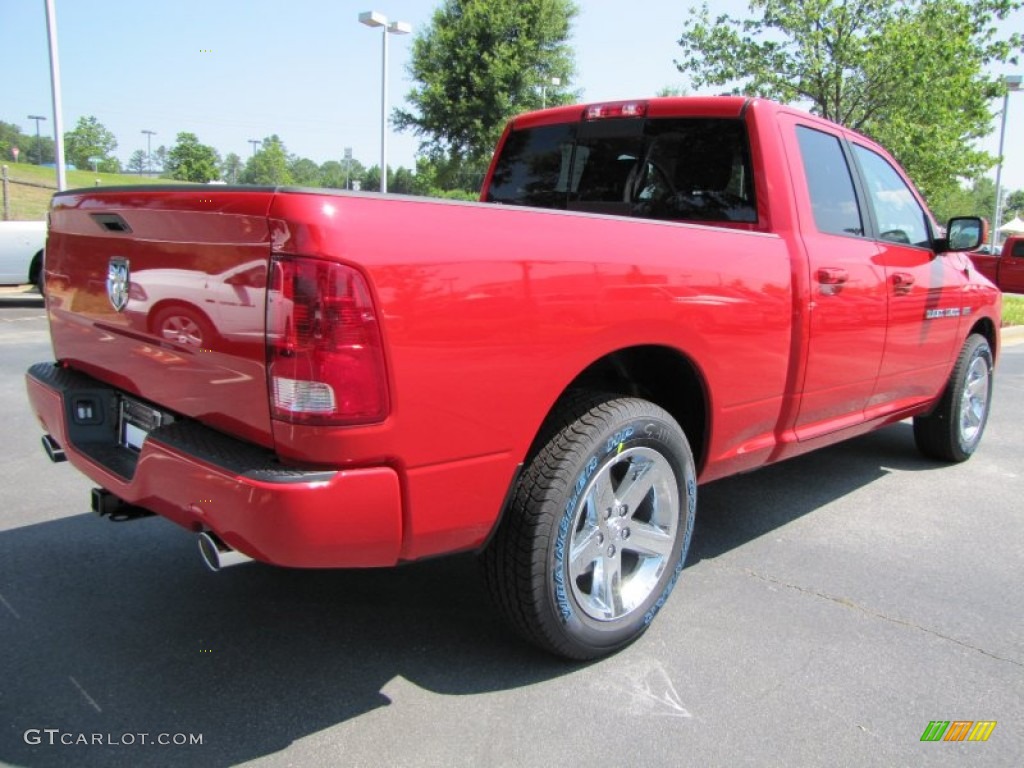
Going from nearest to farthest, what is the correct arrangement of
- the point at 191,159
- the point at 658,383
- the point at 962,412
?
the point at 658,383, the point at 962,412, the point at 191,159

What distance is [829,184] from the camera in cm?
362

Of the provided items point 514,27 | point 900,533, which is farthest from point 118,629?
point 514,27

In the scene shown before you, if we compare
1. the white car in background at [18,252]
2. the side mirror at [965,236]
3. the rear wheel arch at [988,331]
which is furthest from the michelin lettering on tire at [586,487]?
the white car in background at [18,252]

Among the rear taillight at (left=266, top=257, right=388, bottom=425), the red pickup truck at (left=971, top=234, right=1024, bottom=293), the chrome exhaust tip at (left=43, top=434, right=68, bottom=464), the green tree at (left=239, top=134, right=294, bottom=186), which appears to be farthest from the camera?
the green tree at (left=239, top=134, right=294, bottom=186)

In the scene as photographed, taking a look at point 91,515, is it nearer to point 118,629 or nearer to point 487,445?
point 118,629

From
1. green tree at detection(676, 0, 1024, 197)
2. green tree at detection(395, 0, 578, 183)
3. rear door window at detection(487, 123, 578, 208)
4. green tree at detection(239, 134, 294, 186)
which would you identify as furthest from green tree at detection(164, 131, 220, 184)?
rear door window at detection(487, 123, 578, 208)

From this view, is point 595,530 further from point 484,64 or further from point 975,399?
point 484,64

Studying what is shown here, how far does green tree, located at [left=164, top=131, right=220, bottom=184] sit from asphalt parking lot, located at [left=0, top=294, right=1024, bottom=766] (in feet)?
204

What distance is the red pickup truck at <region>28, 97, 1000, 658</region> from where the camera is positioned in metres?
1.91

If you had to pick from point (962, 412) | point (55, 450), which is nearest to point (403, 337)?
point (55, 450)

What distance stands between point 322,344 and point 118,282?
97cm

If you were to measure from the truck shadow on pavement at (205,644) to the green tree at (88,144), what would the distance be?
95.9m

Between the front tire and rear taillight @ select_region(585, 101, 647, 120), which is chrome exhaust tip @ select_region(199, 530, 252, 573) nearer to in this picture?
the front tire

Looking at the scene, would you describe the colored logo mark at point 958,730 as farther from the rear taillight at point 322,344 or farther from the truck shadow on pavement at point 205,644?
the rear taillight at point 322,344
